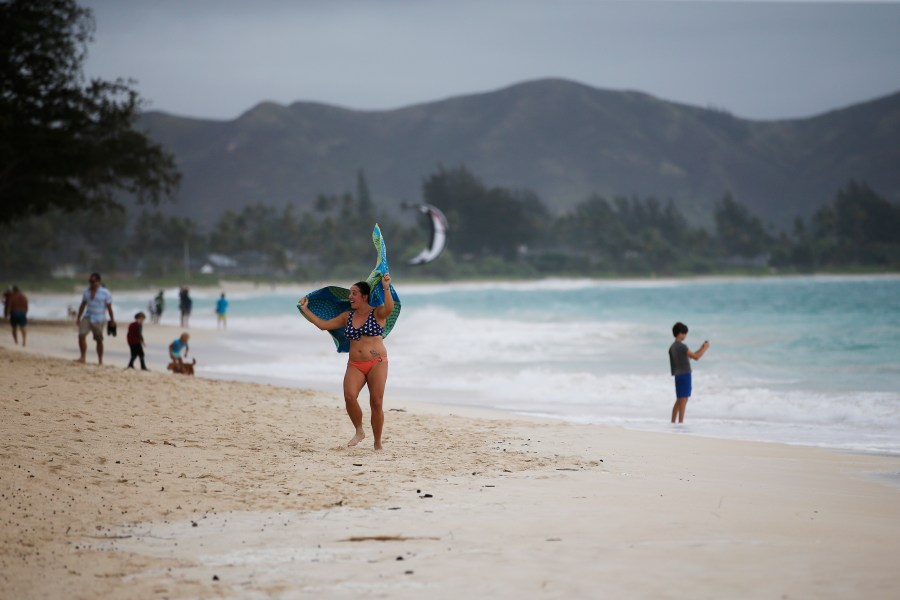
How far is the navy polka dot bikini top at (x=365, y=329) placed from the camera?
8.36 meters

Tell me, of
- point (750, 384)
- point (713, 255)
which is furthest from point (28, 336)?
point (713, 255)

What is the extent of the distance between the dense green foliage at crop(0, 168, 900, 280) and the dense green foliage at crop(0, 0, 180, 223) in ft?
292

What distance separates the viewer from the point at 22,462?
6.98 m

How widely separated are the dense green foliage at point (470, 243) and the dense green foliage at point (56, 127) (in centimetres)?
8896

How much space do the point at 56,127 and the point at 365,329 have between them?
97.0ft

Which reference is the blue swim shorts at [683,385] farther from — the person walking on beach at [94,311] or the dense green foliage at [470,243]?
the dense green foliage at [470,243]

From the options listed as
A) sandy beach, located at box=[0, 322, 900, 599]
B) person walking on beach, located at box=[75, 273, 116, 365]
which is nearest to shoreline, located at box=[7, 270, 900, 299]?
person walking on beach, located at box=[75, 273, 116, 365]

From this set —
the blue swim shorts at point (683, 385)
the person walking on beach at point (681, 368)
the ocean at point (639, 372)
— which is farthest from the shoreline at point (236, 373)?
the blue swim shorts at point (683, 385)

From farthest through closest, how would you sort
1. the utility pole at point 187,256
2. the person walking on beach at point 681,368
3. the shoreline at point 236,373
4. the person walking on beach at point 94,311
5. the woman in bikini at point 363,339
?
1. the utility pole at point 187,256
2. the person walking on beach at point 94,311
3. the person walking on beach at point 681,368
4. the shoreline at point 236,373
5. the woman in bikini at point 363,339

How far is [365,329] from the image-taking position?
837 centimetres

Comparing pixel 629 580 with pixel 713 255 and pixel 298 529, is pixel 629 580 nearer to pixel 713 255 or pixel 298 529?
pixel 298 529

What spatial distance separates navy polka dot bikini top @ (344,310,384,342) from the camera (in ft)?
27.4

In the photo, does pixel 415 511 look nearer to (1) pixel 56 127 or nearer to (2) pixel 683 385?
(2) pixel 683 385

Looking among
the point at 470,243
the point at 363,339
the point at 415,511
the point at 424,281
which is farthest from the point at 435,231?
the point at 470,243
